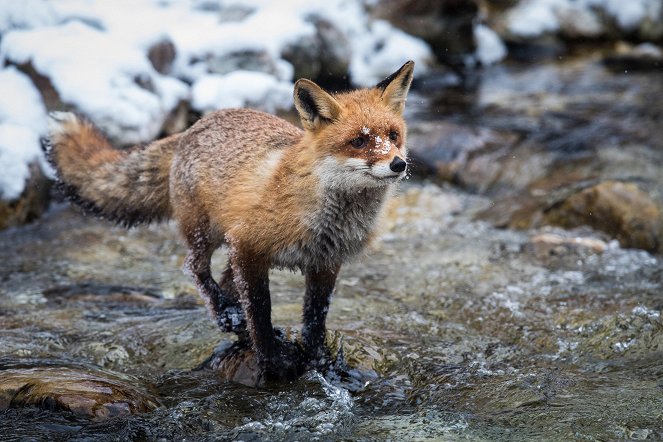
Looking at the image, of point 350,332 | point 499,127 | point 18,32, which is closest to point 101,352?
point 350,332

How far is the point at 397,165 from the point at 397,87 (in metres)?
0.82

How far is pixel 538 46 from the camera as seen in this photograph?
16.5m

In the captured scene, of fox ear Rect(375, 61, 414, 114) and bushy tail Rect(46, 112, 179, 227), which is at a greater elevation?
fox ear Rect(375, 61, 414, 114)

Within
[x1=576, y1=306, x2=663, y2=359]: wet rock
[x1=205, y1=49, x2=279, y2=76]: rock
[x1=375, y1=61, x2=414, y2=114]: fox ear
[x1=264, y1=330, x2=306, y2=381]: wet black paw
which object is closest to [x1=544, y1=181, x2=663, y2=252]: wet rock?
[x1=576, y1=306, x2=663, y2=359]: wet rock

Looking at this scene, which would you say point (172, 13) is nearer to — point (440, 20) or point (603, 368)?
point (440, 20)

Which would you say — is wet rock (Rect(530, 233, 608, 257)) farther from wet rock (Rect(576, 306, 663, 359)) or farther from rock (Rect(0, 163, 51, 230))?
rock (Rect(0, 163, 51, 230))

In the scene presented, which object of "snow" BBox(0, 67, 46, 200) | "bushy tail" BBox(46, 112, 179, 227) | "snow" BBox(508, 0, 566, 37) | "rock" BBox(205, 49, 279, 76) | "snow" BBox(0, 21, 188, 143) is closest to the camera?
"bushy tail" BBox(46, 112, 179, 227)

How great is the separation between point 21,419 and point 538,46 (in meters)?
14.3

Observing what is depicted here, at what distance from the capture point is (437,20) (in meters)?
15.4

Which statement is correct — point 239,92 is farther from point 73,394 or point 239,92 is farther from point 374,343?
point 73,394

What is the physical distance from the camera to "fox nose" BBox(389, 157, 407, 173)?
454cm

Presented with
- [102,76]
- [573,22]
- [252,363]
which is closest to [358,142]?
[252,363]

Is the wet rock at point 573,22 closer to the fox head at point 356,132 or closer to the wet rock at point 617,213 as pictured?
the wet rock at point 617,213

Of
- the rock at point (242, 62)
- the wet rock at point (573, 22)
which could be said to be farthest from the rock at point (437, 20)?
the rock at point (242, 62)
